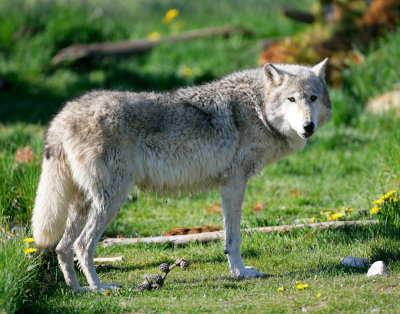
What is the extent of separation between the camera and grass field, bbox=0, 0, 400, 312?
5020mm

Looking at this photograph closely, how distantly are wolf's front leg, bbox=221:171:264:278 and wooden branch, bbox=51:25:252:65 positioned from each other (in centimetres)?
953

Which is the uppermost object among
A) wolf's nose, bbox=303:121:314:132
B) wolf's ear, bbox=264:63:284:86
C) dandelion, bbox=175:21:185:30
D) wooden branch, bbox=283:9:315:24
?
dandelion, bbox=175:21:185:30

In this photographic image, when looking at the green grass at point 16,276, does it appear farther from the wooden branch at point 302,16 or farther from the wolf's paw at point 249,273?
the wooden branch at point 302,16

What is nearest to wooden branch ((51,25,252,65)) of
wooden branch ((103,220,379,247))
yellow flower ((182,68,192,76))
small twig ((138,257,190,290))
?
yellow flower ((182,68,192,76))

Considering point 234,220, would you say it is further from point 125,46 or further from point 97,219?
point 125,46

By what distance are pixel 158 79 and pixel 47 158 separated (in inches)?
324

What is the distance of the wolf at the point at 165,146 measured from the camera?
5391mm

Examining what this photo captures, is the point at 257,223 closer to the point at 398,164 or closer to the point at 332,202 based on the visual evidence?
the point at 332,202

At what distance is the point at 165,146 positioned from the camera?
561 centimetres

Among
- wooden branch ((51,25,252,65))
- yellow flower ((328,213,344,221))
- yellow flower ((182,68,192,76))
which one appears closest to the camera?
yellow flower ((328,213,344,221))

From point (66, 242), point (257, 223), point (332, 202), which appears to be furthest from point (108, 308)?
point (332, 202)

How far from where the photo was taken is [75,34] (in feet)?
49.6

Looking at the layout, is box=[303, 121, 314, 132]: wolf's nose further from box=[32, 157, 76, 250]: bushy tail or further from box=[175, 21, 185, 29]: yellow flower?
box=[175, 21, 185, 29]: yellow flower

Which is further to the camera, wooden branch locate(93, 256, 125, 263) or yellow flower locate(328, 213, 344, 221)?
yellow flower locate(328, 213, 344, 221)
